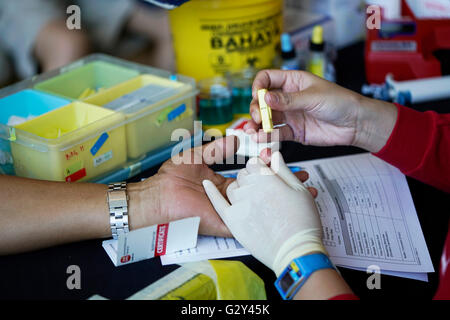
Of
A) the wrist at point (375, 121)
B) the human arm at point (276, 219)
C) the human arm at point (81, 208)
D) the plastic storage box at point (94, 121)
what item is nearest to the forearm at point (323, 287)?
the human arm at point (276, 219)

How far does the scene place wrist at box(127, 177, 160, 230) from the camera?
92 cm

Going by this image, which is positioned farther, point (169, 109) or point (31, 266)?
point (169, 109)

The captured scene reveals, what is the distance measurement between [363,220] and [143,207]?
1.37 ft

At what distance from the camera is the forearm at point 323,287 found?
28.7 inches

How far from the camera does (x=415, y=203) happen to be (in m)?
1.02

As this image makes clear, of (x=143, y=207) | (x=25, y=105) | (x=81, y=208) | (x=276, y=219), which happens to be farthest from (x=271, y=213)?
(x=25, y=105)

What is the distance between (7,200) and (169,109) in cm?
45

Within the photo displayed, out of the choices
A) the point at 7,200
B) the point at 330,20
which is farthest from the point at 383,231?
the point at 330,20

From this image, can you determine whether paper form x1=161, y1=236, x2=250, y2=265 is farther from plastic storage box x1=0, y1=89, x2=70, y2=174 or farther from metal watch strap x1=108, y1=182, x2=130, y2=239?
plastic storage box x1=0, y1=89, x2=70, y2=174

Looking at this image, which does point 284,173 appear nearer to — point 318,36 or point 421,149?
point 421,149

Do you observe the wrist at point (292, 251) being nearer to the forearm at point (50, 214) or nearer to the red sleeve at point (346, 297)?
the red sleeve at point (346, 297)

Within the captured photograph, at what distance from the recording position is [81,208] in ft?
2.98

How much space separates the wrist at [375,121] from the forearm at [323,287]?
0.42 metres
